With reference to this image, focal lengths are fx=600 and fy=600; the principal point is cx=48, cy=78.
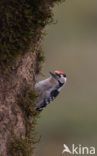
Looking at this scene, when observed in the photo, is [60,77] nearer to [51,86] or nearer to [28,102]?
[51,86]

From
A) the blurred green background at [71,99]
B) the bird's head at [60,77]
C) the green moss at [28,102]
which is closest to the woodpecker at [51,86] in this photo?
the bird's head at [60,77]

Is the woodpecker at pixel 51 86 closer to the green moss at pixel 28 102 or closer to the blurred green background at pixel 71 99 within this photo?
the green moss at pixel 28 102

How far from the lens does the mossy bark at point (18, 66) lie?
208 inches

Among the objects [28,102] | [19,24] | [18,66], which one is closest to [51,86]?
[28,102]

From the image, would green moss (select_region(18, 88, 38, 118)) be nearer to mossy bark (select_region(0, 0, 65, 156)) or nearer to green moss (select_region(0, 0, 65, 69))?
mossy bark (select_region(0, 0, 65, 156))

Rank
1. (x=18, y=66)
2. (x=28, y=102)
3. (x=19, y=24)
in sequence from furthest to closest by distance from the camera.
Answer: (x=28, y=102)
(x=18, y=66)
(x=19, y=24)

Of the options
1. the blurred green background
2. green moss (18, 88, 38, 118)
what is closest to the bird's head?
green moss (18, 88, 38, 118)

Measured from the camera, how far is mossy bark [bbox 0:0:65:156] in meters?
5.29

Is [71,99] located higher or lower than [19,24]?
higher

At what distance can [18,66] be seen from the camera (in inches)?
217

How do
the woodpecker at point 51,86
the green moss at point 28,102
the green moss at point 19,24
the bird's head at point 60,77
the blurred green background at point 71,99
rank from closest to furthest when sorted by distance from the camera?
the green moss at point 19,24 < the green moss at point 28,102 < the woodpecker at point 51,86 < the bird's head at point 60,77 < the blurred green background at point 71,99

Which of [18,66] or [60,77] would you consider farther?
[60,77]

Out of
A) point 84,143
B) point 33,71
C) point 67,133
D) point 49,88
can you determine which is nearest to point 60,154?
point 84,143

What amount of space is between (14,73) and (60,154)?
32.5ft
